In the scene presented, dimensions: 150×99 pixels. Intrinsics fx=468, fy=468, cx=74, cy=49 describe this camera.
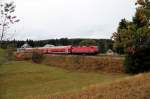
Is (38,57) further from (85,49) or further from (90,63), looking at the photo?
(90,63)

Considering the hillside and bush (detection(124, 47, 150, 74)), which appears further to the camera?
bush (detection(124, 47, 150, 74))

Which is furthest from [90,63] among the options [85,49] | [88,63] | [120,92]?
[120,92]

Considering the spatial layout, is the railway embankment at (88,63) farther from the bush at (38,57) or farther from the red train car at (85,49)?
the red train car at (85,49)

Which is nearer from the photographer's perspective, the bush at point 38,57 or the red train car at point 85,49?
the bush at point 38,57

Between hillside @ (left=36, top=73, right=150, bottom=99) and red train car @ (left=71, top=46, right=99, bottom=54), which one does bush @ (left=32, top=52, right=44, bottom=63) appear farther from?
hillside @ (left=36, top=73, right=150, bottom=99)

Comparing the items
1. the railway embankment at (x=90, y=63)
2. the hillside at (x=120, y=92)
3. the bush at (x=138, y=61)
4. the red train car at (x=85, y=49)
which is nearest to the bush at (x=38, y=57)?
the railway embankment at (x=90, y=63)

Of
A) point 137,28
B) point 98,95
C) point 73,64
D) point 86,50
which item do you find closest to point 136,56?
point 73,64

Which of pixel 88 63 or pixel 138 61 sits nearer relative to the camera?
pixel 138 61

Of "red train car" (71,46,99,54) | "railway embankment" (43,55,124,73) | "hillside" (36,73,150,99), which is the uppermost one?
"red train car" (71,46,99,54)

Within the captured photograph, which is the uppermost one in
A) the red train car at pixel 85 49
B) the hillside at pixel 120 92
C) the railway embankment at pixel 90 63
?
the red train car at pixel 85 49

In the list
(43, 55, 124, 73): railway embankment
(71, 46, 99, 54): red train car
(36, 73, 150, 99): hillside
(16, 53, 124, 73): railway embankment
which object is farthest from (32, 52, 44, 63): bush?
(36, 73, 150, 99): hillside

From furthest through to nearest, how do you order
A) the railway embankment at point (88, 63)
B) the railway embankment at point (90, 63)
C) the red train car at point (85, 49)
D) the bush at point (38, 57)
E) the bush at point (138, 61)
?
1. the red train car at point (85, 49)
2. the bush at point (38, 57)
3. the railway embankment at point (88, 63)
4. the railway embankment at point (90, 63)
5. the bush at point (138, 61)

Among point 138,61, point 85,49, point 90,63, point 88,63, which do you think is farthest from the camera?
point 85,49

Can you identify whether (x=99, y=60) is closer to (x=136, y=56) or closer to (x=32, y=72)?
(x=136, y=56)
